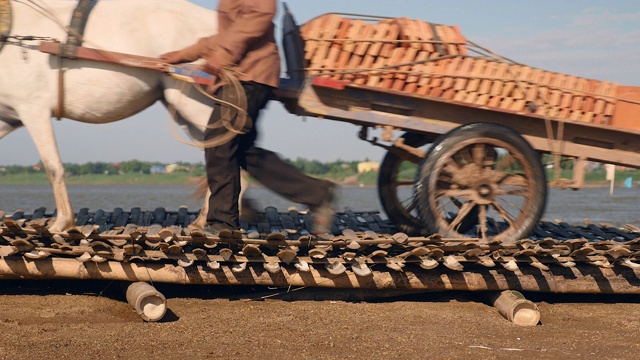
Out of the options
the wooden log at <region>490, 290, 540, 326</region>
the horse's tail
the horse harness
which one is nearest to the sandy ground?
the wooden log at <region>490, 290, 540, 326</region>

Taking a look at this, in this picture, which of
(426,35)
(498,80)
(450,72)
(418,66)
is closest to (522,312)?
(498,80)

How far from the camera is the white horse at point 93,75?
24.0 feet

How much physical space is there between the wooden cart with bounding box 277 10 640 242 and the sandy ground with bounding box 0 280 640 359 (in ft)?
2.77

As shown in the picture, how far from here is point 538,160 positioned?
7.32 metres

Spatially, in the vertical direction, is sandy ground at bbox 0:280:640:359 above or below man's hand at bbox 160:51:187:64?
below

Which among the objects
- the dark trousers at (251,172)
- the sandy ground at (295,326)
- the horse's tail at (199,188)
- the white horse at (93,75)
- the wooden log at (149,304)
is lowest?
the sandy ground at (295,326)


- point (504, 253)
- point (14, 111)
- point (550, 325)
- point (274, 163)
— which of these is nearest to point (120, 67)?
point (14, 111)

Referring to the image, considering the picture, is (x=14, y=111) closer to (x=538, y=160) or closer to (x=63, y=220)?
(x=63, y=220)

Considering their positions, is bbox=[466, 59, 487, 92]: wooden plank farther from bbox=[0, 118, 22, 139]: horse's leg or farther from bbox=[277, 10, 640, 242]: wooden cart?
bbox=[0, 118, 22, 139]: horse's leg

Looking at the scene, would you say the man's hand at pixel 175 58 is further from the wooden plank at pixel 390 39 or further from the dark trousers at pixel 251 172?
the wooden plank at pixel 390 39

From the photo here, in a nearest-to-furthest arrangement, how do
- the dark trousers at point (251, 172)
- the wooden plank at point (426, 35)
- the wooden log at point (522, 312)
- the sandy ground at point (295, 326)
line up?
the sandy ground at point (295, 326) < the wooden log at point (522, 312) < the dark trousers at point (251, 172) < the wooden plank at point (426, 35)

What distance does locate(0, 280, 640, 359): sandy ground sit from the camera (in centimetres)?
560

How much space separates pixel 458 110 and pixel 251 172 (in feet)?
5.81

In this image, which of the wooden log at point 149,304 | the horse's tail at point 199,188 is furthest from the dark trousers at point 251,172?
the horse's tail at point 199,188
